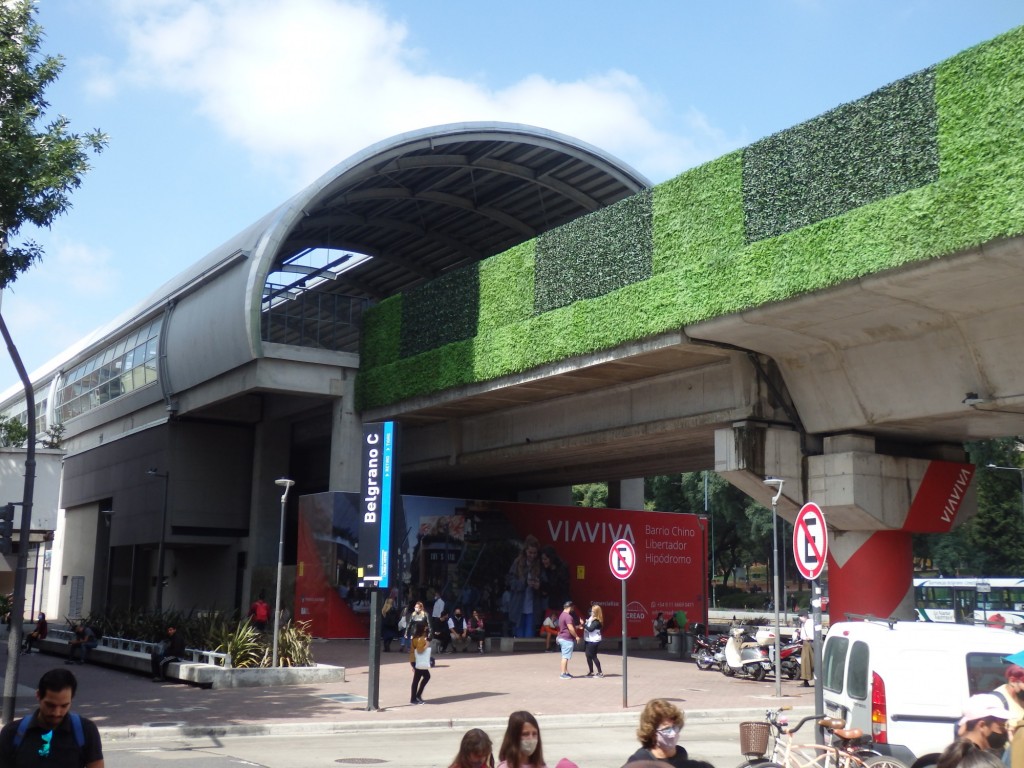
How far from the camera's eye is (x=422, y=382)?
1172 inches

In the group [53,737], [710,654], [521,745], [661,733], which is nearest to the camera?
[53,737]

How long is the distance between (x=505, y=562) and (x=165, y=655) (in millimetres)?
14426

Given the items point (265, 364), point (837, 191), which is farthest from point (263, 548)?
point (837, 191)

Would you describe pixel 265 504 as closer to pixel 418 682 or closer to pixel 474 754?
pixel 418 682

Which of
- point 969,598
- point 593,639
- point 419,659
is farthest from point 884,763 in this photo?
point 969,598

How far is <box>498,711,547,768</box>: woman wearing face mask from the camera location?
5.97m

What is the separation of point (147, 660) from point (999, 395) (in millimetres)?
18738

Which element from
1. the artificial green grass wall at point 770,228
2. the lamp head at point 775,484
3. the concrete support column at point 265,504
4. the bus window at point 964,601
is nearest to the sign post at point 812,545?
the artificial green grass wall at point 770,228

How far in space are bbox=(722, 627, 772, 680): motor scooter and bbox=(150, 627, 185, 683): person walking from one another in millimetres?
12580

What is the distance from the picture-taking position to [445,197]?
37250 mm

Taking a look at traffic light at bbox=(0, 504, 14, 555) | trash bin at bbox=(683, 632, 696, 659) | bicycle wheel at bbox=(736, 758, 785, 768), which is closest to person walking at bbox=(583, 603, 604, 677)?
trash bin at bbox=(683, 632, 696, 659)

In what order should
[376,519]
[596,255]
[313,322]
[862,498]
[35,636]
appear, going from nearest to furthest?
[376,519] → [862,498] → [596,255] → [35,636] → [313,322]

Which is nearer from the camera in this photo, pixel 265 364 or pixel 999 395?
pixel 999 395

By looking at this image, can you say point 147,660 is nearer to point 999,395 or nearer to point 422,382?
point 422,382
